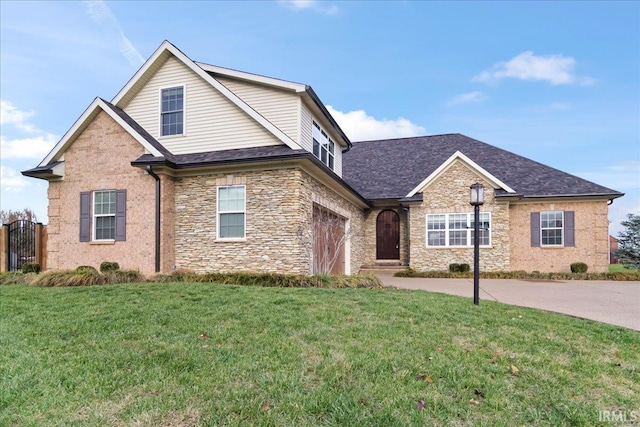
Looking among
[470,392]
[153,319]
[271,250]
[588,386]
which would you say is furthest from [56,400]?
[271,250]

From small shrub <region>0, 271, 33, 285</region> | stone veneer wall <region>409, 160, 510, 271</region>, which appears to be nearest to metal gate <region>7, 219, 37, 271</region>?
small shrub <region>0, 271, 33, 285</region>

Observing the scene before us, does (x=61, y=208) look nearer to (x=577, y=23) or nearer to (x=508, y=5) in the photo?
(x=508, y=5)

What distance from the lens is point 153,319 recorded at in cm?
560

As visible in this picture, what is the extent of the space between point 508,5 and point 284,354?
36.5ft

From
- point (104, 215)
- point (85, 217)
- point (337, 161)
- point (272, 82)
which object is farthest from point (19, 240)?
point (337, 161)

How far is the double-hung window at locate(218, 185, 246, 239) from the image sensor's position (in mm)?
11734

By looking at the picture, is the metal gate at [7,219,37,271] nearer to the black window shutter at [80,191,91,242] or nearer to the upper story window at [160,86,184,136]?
the black window shutter at [80,191,91,242]

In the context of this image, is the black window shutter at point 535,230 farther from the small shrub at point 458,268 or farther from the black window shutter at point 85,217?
the black window shutter at point 85,217

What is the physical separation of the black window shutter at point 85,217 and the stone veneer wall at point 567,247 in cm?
1752

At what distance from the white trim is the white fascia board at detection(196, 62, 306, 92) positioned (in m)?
0.43

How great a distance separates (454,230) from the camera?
56.6ft

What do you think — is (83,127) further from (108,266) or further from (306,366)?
(306,366)

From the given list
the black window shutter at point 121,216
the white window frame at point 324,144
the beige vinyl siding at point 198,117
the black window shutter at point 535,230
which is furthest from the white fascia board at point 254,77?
the black window shutter at point 535,230

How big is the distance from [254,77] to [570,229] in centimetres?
1535
